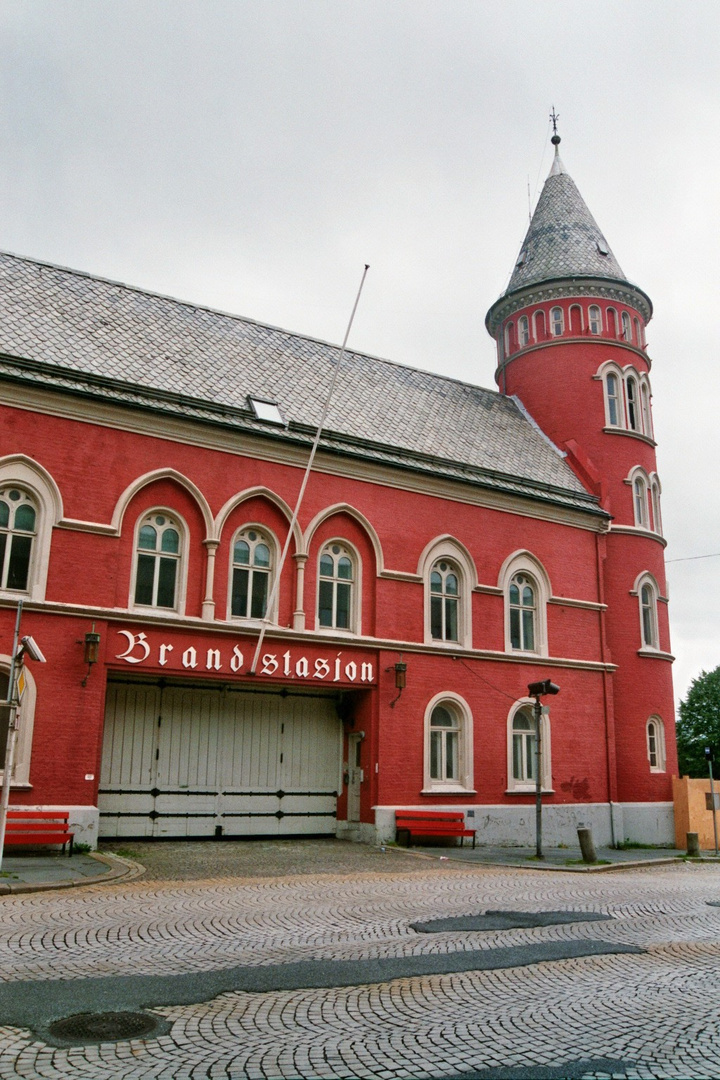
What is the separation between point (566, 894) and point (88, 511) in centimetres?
1216

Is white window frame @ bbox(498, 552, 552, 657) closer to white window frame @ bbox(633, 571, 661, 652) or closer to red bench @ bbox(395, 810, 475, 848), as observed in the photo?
white window frame @ bbox(633, 571, 661, 652)

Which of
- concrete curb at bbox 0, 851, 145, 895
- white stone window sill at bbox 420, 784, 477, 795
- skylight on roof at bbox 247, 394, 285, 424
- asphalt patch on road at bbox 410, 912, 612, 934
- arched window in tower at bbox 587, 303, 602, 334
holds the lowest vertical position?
asphalt patch on road at bbox 410, 912, 612, 934

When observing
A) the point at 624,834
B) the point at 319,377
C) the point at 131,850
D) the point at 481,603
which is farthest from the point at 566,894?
the point at 319,377

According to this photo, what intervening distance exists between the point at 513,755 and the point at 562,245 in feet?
60.0

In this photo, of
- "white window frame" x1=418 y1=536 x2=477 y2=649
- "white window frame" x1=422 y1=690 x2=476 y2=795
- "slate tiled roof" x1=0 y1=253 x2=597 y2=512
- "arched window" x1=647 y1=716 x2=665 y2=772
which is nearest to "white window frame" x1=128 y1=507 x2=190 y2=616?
"slate tiled roof" x1=0 y1=253 x2=597 y2=512

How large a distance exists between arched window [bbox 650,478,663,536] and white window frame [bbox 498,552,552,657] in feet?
19.5

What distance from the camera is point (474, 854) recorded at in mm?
20672

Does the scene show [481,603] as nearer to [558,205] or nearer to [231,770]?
[231,770]

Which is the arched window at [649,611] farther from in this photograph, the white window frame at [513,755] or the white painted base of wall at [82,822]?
the white painted base of wall at [82,822]

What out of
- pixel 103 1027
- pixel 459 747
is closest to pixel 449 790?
pixel 459 747

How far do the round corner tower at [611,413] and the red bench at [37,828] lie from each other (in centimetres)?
1645

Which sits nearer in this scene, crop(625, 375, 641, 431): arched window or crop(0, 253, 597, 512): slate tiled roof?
crop(0, 253, 597, 512): slate tiled roof

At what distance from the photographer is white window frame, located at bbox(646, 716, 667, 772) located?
28250 mm

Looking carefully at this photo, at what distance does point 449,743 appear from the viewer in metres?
Result: 24.0
